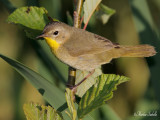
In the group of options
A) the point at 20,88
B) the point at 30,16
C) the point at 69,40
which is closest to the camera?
the point at 30,16

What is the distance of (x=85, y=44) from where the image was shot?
6.42 feet

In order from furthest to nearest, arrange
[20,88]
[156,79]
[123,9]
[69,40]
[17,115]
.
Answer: [123,9], [20,88], [17,115], [69,40], [156,79]

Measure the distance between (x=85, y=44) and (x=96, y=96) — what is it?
104cm

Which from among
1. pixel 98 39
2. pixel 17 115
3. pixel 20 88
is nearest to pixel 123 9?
pixel 98 39

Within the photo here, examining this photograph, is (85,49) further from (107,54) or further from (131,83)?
(131,83)

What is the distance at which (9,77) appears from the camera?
2613 millimetres

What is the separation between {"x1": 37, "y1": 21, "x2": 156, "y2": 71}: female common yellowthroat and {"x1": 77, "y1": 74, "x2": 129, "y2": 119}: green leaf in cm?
84

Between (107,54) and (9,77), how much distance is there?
41.4 inches

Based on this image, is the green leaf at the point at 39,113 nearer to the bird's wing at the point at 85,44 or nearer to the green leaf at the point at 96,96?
the green leaf at the point at 96,96

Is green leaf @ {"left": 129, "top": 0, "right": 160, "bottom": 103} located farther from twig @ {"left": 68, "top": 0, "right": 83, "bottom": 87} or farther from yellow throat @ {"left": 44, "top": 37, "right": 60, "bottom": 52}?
yellow throat @ {"left": 44, "top": 37, "right": 60, "bottom": 52}

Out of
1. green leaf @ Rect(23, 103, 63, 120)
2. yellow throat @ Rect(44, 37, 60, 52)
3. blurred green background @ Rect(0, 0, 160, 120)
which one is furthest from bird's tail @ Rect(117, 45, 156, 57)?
green leaf @ Rect(23, 103, 63, 120)

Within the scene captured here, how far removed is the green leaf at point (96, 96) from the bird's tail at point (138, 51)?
768mm

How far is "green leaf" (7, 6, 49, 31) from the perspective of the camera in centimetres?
140

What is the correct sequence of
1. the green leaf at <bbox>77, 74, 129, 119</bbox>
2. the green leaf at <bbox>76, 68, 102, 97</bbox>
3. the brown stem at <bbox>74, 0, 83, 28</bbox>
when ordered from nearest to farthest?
the green leaf at <bbox>77, 74, 129, 119</bbox>
the brown stem at <bbox>74, 0, 83, 28</bbox>
the green leaf at <bbox>76, 68, 102, 97</bbox>
